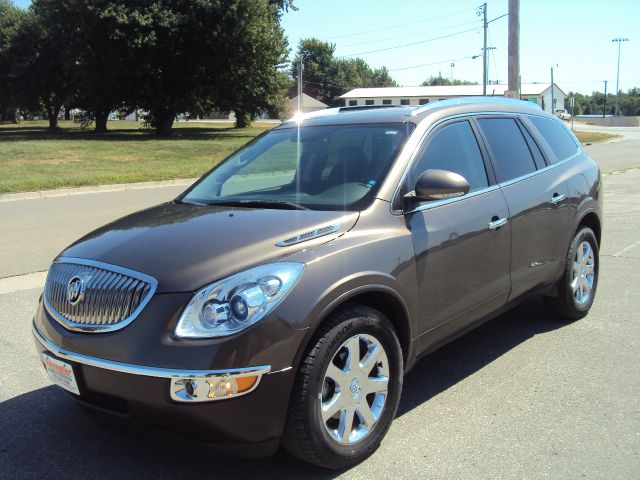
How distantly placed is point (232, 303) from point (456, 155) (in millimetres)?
2010

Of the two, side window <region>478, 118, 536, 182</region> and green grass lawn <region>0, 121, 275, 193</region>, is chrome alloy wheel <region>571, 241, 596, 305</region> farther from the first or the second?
green grass lawn <region>0, 121, 275, 193</region>

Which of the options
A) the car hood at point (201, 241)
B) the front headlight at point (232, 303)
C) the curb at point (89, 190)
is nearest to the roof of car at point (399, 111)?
the car hood at point (201, 241)

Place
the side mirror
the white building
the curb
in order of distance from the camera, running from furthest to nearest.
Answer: the white building, the curb, the side mirror

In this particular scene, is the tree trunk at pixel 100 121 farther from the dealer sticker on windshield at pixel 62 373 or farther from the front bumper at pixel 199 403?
the front bumper at pixel 199 403

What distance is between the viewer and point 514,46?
18.5 meters

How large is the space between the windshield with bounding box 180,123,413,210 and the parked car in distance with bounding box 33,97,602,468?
0.01 m

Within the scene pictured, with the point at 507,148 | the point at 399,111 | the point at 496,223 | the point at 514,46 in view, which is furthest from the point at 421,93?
the point at 496,223

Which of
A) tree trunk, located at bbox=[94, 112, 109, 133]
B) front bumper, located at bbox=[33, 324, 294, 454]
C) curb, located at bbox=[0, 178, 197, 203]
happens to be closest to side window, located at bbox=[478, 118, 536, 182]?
front bumper, located at bbox=[33, 324, 294, 454]

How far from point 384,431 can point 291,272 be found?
104 centimetres

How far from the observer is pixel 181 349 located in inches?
102

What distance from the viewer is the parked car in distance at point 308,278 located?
2648 mm

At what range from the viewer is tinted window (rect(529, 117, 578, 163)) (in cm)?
512

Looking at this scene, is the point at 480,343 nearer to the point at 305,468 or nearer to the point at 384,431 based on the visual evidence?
the point at 384,431

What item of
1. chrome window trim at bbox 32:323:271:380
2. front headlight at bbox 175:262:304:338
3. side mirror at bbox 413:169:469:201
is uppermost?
side mirror at bbox 413:169:469:201
